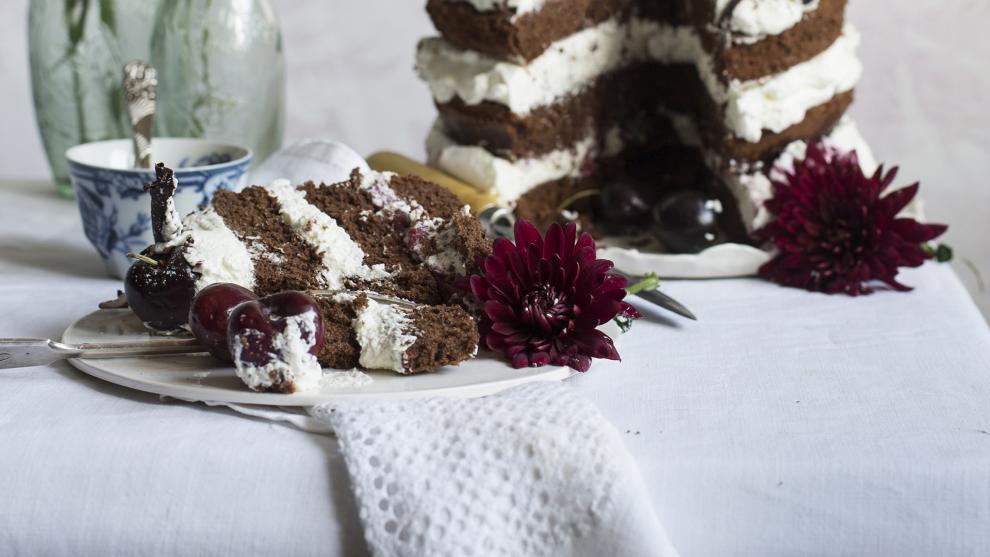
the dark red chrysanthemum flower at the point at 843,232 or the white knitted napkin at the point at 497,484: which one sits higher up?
the dark red chrysanthemum flower at the point at 843,232

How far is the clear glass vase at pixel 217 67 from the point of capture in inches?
77.5

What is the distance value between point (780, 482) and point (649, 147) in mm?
1198

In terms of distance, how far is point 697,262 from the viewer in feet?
5.24

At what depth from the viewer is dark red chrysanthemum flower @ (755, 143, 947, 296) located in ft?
4.97

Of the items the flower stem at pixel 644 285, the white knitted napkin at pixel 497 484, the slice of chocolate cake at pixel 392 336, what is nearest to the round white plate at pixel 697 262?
the flower stem at pixel 644 285

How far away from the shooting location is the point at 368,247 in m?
1.26

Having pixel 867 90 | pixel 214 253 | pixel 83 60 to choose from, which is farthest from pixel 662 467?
pixel 867 90

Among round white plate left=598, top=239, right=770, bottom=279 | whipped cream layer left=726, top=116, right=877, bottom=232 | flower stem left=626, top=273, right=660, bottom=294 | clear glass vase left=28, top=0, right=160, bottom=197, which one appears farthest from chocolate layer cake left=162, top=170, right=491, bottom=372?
clear glass vase left=28, top=0, right=160, bottom=197

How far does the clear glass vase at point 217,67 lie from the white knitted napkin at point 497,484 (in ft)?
3.92

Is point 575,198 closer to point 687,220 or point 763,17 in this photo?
point 687,220

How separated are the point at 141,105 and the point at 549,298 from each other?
32.6 inches

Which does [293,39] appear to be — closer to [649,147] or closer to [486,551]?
[649,147]

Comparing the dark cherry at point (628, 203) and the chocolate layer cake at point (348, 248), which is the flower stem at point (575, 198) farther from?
the chocolate layer cake at point (348, 248)

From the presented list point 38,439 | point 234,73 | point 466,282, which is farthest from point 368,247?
point 234,73
